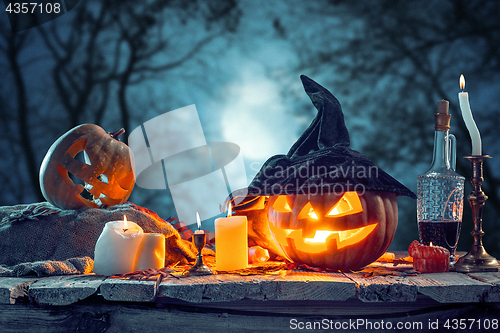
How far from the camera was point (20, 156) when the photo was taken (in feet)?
9.94

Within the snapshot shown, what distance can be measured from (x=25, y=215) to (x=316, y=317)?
1.21 metres

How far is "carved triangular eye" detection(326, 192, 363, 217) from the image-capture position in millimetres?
1268

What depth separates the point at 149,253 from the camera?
1313 mm

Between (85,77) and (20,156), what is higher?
(85,77)

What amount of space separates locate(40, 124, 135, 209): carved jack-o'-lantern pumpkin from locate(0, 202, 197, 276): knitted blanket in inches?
2.9

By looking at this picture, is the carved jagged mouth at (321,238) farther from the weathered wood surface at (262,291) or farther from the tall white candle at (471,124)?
the tall white candle at (471,124)

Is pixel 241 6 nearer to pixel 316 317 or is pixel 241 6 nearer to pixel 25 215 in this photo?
pixel 25 215

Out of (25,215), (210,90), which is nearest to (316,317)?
(25,215)

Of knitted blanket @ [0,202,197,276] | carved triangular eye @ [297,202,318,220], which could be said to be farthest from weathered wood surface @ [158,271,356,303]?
knitted blanket @ [0,202,197,276]

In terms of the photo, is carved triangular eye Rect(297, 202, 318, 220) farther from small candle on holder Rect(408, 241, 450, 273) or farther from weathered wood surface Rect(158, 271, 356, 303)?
small candle on holder Rect(408, 241, 450, 273)

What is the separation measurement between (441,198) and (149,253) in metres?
1.12

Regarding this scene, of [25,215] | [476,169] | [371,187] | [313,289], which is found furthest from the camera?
[25,215]

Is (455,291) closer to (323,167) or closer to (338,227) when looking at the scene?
(338,227)

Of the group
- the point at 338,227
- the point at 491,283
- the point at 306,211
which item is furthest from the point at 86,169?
the point at 491,283
